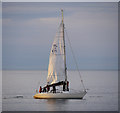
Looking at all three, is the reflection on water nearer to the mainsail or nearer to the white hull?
the white hull

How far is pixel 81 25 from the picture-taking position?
12383 mm

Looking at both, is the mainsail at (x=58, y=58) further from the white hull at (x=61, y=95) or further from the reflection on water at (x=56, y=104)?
the reflection on water at (x=56, y=104)

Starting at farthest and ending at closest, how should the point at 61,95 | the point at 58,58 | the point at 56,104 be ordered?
the point at 58,58, the point at 61,95, the point at 56,104

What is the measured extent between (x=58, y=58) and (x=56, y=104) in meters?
1.34

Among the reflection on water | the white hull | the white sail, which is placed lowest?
the reflection on water

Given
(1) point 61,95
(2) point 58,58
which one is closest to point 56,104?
(1) point 61,95

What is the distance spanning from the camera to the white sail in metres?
9.57

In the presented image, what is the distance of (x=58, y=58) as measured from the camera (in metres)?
9.61

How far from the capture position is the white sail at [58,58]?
9.57 meters

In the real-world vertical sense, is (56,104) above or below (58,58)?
below

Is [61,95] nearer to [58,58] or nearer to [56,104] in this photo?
[56,104]

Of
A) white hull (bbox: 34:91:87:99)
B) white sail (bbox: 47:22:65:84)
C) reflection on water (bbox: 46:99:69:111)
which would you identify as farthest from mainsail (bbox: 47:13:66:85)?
reflection on water (bbox: 46:99:69:111)

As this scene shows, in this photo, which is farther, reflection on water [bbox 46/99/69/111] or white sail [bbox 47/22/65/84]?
white sail [bbox 47/22/65/84]

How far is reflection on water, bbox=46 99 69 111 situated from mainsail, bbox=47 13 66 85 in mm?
598
